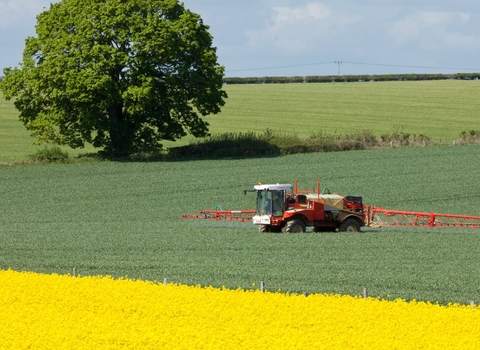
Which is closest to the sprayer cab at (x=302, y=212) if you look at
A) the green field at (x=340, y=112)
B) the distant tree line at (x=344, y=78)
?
the green field at (x=340, y=112)

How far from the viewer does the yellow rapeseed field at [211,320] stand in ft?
53.4

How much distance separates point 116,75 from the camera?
57.7m

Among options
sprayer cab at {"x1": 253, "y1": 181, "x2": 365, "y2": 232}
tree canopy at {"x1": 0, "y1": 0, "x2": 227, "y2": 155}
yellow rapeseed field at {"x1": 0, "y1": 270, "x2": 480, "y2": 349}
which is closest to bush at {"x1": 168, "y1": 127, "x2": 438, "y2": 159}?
tree canopy at {"x1": 0, "y1": 0, "x2": 227, "y2": 155}

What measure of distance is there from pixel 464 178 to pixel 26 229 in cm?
2369

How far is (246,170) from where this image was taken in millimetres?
54094

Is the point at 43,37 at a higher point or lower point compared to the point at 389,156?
higher

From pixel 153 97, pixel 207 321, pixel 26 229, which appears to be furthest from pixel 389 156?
pixel 207 321

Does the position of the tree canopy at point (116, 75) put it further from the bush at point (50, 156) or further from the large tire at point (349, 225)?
the large tire at point (349, 225)

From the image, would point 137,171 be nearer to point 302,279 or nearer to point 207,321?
point 302,279

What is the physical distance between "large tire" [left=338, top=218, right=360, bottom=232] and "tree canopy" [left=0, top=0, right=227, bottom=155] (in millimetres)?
21968

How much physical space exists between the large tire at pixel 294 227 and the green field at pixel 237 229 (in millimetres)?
525

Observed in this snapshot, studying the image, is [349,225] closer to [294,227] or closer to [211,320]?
[294,227]

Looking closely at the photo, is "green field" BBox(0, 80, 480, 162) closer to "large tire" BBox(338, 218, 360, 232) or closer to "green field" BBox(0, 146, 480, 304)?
"green field" BBox(0, 146, 480, 304)

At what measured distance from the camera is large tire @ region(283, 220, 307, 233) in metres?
34.8
